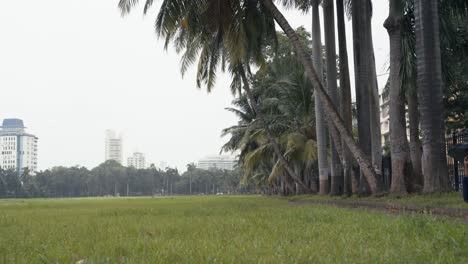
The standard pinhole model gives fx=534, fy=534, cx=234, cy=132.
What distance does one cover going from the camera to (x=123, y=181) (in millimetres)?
122562

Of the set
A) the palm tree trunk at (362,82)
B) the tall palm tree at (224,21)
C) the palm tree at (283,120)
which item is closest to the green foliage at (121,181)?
the palm tree at (283,120)

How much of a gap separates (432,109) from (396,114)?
2.23 metres

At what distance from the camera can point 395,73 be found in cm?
1448

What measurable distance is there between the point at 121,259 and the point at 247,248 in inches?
40.5

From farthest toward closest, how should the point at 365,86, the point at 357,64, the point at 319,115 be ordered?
1. the point at 319,115
2. the point at 357,64
3. the point at 365,86

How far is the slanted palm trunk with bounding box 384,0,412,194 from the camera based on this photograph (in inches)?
558

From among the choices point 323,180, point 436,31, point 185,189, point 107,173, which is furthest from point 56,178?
point 436,31

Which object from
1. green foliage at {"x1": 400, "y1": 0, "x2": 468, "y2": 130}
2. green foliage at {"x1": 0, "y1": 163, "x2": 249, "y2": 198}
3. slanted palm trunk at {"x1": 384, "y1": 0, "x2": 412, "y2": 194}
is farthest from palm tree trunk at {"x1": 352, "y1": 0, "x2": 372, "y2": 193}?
green foliage at {"x1": 0, "y1": 163, "x2": 249, "y2": 198}

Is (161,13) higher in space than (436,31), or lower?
higher

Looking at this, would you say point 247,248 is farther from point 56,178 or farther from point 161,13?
point 56,178

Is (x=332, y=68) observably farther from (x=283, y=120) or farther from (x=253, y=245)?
(x=253, y=245)

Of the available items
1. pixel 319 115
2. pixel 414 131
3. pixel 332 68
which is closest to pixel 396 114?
pixel 414 131

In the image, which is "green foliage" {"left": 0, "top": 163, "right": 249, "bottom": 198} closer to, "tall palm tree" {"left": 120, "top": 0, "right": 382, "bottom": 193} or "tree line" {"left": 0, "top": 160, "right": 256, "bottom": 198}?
"tree line" {"left": 0, "top": 160, "right": 256, "bottom": 198}

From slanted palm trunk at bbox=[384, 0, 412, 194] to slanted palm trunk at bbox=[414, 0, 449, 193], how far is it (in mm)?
1500
